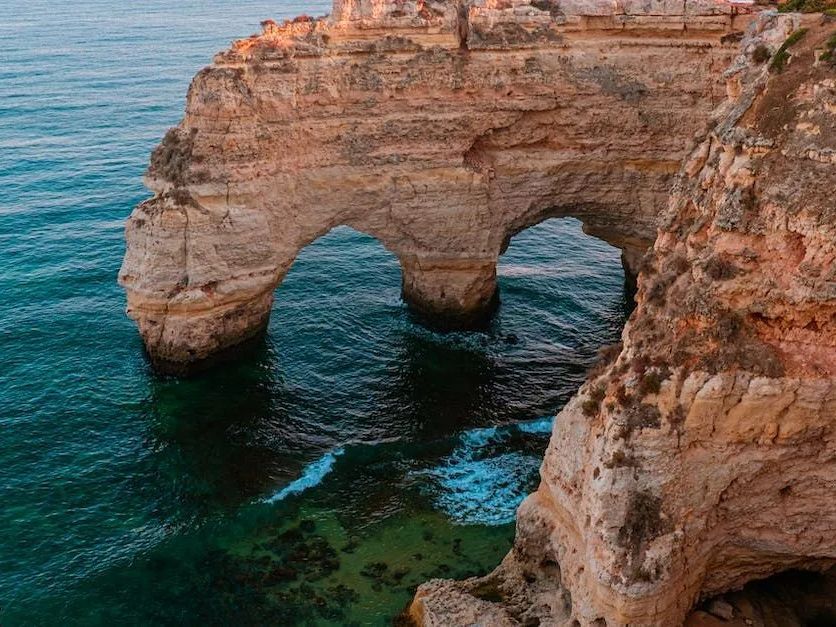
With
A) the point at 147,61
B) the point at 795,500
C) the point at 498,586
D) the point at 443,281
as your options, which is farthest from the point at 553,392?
the point at 147,61

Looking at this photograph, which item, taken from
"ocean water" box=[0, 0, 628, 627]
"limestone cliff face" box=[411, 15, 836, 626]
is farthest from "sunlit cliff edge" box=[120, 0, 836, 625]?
"ocean water" box=[0, 0, 628, 627]

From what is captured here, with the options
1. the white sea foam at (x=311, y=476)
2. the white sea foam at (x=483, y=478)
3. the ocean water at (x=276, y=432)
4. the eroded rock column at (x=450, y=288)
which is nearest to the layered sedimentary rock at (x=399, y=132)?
the eroded rock column at (x=450, y=288)

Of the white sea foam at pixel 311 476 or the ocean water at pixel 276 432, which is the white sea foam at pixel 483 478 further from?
the white sea foam at pixel 311 476

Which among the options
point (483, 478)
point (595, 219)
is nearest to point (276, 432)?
point (483, 478)

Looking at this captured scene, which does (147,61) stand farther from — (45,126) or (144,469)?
(144,469)

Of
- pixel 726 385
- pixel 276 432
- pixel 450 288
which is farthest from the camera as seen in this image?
pixel 450 288

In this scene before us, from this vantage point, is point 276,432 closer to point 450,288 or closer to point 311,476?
point 311,476
